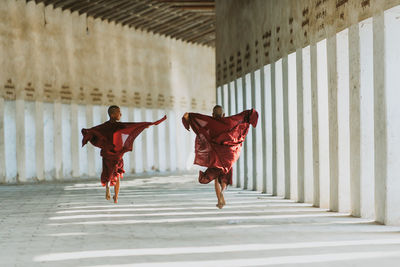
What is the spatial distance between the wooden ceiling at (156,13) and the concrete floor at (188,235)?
8839mm

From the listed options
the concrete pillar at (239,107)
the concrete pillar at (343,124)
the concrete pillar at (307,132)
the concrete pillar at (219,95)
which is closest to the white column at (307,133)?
the concrete pillar at (307,132)

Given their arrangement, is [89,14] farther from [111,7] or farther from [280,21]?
[280,21]

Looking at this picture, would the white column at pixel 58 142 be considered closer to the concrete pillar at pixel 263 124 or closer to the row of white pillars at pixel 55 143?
the row of white pillars at pixel 55 143

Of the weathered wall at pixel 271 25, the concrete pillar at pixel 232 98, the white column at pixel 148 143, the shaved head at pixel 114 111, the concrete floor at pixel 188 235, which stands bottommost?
the concrete floor at pixel 188 235

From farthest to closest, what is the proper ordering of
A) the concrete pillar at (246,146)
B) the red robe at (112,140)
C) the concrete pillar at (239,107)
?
the concrete pillar at (239,107), the concrete pillar at (246,146), the red robe at (112,140)

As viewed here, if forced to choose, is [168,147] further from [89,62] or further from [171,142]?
[89,62]

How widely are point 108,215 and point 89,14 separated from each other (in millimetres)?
12083

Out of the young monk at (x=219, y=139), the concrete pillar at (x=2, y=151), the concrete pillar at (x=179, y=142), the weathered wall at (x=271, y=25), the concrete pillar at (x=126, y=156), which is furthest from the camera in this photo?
the concrete pillar at (x=179, y=142)

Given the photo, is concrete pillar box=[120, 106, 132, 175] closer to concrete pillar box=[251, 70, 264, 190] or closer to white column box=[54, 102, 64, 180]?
white column box=[54, 102, 64, 180]

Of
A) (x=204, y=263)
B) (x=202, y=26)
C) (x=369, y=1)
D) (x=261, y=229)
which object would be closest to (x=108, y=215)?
(x=261, y=229)

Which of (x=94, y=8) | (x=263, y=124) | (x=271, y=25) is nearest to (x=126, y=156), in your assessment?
(x=94, y=8)

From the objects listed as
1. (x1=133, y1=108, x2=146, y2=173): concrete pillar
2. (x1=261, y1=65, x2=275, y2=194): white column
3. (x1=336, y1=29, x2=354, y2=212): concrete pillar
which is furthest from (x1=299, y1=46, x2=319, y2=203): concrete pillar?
(x1=133, y1=108, x2=146, y2=173): concrete pillar

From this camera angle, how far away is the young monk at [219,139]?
9859 mm

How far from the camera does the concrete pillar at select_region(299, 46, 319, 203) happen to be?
10500mm
